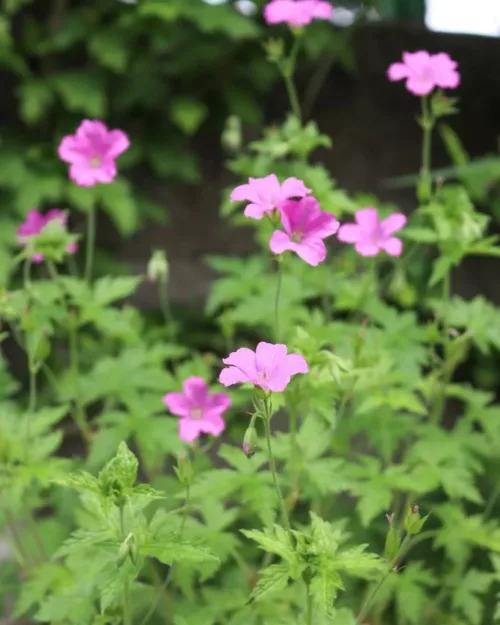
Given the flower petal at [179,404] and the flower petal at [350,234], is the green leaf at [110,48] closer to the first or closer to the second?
the flower petal at [350,234]

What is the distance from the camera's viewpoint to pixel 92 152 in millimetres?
1374

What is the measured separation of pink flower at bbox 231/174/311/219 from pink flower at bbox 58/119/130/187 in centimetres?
43

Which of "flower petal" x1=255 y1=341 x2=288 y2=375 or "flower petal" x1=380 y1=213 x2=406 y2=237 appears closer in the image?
"flower petal" x1=255 y1=341 x2=288 y2=375

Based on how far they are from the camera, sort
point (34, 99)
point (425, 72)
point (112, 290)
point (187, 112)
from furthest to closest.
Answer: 1. point (187, 112)
2. point (34, 99)
3. point (112, 290)
4. point (425, 72)

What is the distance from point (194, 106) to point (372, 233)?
1512 mm

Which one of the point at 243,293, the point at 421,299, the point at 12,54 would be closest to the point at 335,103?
the point at 421,299

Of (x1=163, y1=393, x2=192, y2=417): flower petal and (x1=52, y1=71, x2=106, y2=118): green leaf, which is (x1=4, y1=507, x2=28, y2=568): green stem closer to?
(x1=163, y1=393, x2=192, y2=417): flower petal

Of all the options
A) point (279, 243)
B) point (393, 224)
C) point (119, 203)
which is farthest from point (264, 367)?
point (119, 203)

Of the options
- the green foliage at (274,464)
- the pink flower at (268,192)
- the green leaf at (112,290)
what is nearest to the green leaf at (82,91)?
the green foliage at (274,464)

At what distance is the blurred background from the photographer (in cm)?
254

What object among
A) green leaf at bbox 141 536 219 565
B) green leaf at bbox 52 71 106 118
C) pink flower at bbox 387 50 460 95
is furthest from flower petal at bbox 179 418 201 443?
green leaf at bbox 52 71 106 118

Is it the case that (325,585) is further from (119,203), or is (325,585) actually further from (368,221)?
(119,203)

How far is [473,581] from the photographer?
1.34 m

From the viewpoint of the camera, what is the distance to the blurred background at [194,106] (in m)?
2.54
